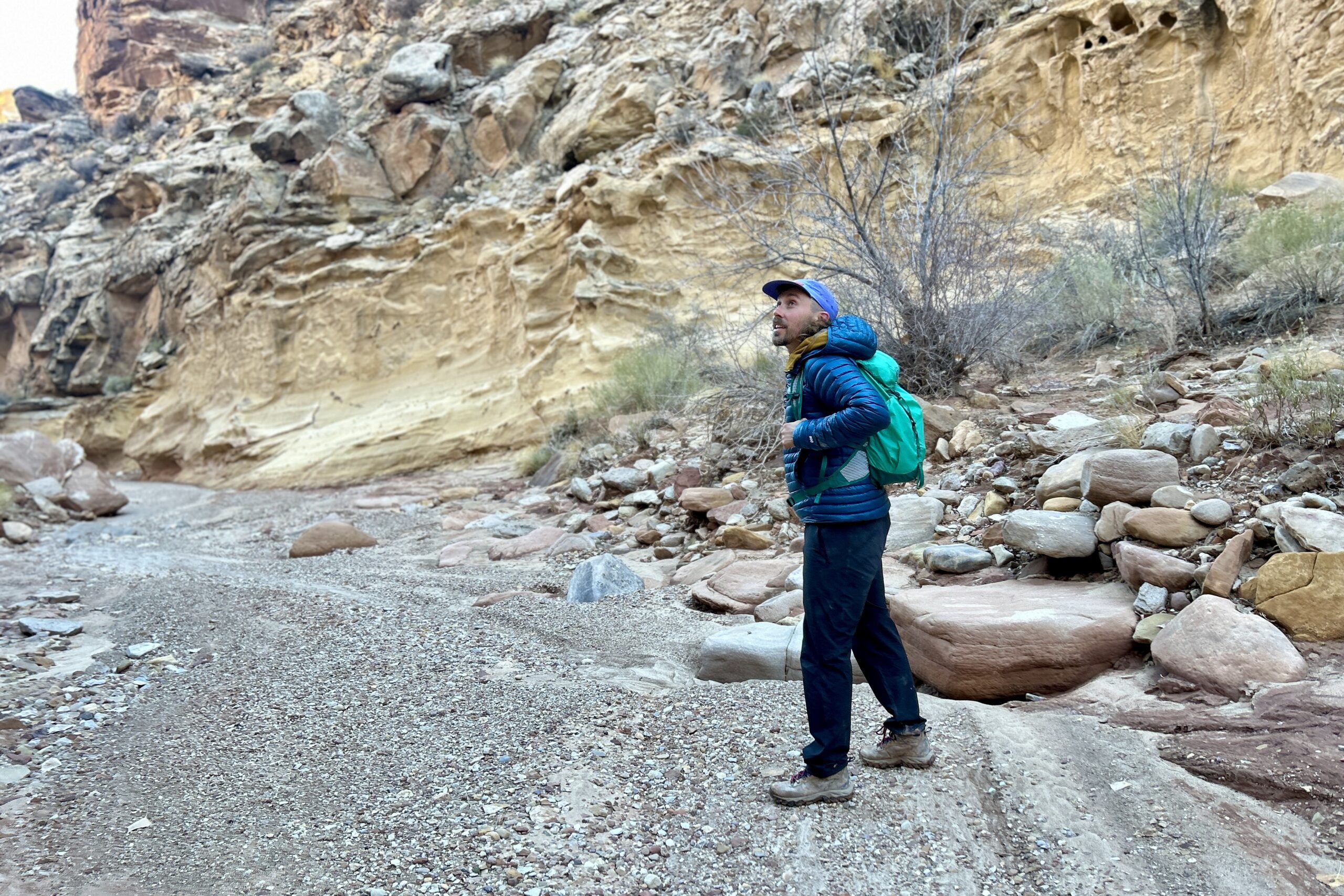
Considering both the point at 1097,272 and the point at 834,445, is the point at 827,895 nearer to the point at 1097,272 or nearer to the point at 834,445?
the point at 834,445

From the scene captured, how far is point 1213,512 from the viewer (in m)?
3.68

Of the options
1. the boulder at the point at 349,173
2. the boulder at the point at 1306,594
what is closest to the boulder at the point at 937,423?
the boulder at the point at 1306,594

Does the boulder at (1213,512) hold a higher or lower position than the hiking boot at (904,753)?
higher

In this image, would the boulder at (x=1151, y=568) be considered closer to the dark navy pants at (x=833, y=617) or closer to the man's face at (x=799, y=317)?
the dark navy pants at (x=833, y=617)

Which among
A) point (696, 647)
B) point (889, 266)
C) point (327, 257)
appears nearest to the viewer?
point (696, 647)

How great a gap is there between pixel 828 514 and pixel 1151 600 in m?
1.87

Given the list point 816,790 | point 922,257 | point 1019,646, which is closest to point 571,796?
point 816,790

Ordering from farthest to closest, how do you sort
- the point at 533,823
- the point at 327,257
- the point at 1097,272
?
the point at 327,257, the point at 1097,272, the point at 533,823

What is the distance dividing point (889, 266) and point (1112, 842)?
5242mm

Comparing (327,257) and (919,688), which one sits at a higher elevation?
(327,257)

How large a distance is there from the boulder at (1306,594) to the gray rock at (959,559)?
1346 millimetres

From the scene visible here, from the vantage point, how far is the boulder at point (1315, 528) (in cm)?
315

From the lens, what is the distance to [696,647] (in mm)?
4184

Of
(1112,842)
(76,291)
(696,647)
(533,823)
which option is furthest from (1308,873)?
(76,291)
